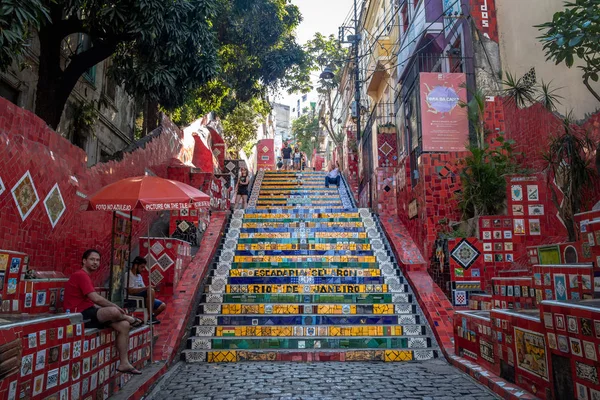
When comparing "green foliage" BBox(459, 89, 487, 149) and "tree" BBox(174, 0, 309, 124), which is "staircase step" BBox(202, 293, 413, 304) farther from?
"tree" BBox(174, 0, 309, 124)

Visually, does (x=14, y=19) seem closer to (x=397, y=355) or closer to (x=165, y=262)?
(x=165, y=262)

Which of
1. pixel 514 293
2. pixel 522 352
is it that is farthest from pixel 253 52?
pixel 522 352

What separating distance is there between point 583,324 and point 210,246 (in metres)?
7.53

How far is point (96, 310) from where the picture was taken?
4766 mm

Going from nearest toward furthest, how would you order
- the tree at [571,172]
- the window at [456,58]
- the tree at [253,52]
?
the tree at [571,172]
the window at [456,58]
the tree at [253,52]

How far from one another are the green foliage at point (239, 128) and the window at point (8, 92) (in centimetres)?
1357

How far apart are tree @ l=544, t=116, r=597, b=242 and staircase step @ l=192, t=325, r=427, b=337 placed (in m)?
2.84

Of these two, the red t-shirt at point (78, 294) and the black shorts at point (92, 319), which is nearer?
the black shorts at point (92, 319)

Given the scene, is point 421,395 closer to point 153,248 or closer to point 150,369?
point 150,369

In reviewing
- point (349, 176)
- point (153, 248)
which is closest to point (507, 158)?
point (153, 248)

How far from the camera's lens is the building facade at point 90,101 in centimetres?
934

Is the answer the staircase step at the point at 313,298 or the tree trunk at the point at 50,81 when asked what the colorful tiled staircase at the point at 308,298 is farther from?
the tree trunk at the point at 50,81

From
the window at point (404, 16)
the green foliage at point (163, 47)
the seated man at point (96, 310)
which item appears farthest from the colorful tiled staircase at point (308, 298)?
the window at point (404, 16)

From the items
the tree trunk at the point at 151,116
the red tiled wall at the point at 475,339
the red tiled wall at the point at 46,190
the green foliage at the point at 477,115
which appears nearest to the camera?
the red tiled wall at the point at 475,339
